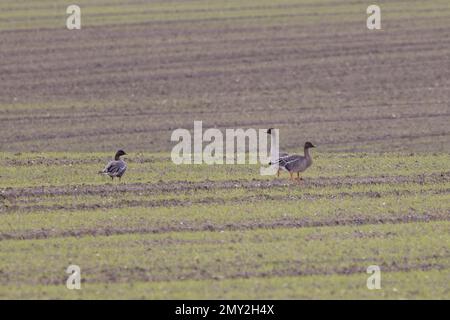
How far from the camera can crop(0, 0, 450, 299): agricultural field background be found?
508 inches

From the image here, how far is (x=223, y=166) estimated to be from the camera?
20781mm

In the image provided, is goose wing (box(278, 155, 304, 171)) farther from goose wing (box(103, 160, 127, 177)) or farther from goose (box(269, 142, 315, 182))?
goose wing (box(103, 160, 127, 177))

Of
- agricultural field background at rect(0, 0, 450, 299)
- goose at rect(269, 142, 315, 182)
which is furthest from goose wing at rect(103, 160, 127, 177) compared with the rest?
goose at rect(269, 142, 315, 182)

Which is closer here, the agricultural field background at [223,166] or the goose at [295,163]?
the agricultural field background at [223,166]

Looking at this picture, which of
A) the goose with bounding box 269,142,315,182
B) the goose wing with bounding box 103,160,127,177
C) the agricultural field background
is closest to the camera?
the agricultural field background

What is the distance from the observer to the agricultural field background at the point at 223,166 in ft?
42.3

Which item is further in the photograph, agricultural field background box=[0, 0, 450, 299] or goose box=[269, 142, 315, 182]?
goose box=[269, 142, 315, 182]

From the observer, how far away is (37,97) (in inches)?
1335

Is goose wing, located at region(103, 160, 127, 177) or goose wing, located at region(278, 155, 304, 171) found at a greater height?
goose wing, located at region(278, 155, 304, 171)

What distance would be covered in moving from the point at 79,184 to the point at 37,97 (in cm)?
1585

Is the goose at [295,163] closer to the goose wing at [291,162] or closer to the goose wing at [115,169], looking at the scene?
the goose wing at [291,162]

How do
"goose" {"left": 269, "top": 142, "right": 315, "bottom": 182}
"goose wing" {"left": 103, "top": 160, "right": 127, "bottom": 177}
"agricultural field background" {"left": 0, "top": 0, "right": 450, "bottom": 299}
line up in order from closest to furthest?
"agricultural field background" {"left": 0, "top": 0, "right": 450, "bottom": 299} → "goose wing" {"left": 103, "top": 160, "right": 127, "bottom": 177} → "goose" {"left": 269, "top": 142, "right": 315, "bottom": 182}

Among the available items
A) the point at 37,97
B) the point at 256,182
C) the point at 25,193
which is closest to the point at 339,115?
the point at 37,97

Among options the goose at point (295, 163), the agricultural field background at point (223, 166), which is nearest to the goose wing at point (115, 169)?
the agricultural field background at point (223, 166)
